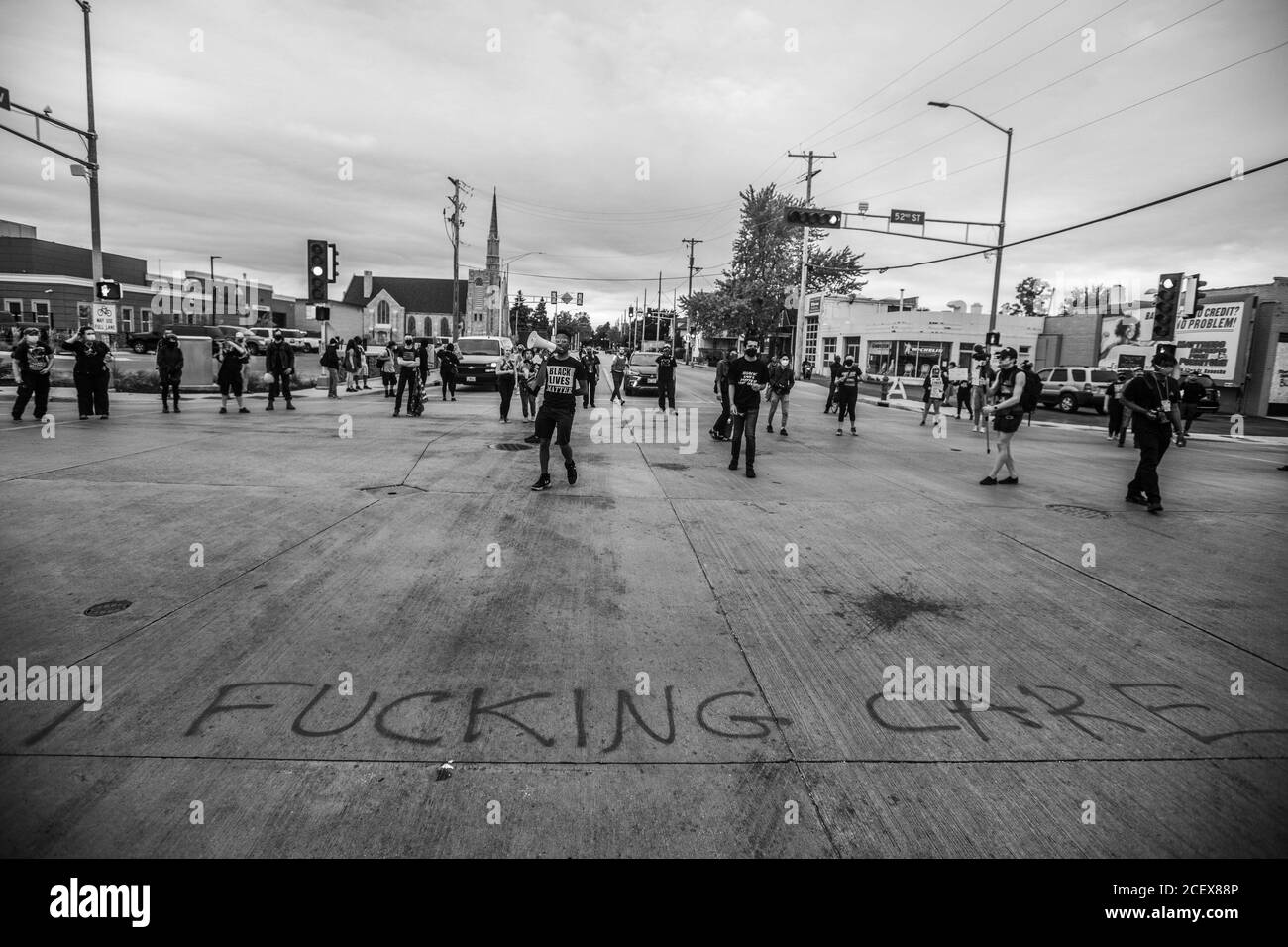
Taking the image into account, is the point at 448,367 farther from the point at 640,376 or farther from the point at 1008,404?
the point at 1008,404

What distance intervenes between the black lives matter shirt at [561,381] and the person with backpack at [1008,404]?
5.70 m

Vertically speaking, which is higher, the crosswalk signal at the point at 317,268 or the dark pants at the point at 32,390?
the crosswalk signal at the point at 317,268

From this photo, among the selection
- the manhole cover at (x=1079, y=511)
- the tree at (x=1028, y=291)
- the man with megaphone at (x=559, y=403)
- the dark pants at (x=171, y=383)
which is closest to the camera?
the manhole cover at (x=1079, y=511)

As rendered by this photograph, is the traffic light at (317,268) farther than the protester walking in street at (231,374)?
Yes

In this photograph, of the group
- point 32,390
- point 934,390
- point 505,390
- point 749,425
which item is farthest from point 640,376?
point 32,390

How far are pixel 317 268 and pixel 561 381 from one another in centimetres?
1288

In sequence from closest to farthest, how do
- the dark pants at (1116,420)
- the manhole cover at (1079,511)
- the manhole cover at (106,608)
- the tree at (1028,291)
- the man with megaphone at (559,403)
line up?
the manhole cover at (106,608), the manhole cover at (1079,511), the man with megaphone at (559,403), the dark pants at (1116,420), the tree at (1028,291)

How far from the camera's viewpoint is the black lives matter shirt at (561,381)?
867 centimetres

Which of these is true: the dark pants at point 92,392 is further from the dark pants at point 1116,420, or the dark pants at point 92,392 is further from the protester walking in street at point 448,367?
the dark pants at point 1116,420

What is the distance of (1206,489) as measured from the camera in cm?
1047

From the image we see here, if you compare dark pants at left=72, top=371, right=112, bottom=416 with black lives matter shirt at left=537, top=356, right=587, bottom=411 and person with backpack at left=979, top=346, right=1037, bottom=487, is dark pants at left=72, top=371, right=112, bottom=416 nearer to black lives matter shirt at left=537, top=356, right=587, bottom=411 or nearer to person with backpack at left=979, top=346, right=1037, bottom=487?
black lives matter shirt at left=537, top=356, right=587, bottom=411

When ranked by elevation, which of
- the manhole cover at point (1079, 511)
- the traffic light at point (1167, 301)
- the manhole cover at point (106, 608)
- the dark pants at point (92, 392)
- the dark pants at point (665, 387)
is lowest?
the manhole cover at point (106, 608)

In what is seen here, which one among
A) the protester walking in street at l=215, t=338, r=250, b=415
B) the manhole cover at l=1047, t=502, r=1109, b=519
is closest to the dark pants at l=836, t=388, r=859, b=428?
the manhole cover at l=1047, t=502, r=1109, b=519

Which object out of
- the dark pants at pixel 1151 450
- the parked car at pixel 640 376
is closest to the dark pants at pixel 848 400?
the dark pants at pixel 1151 450
